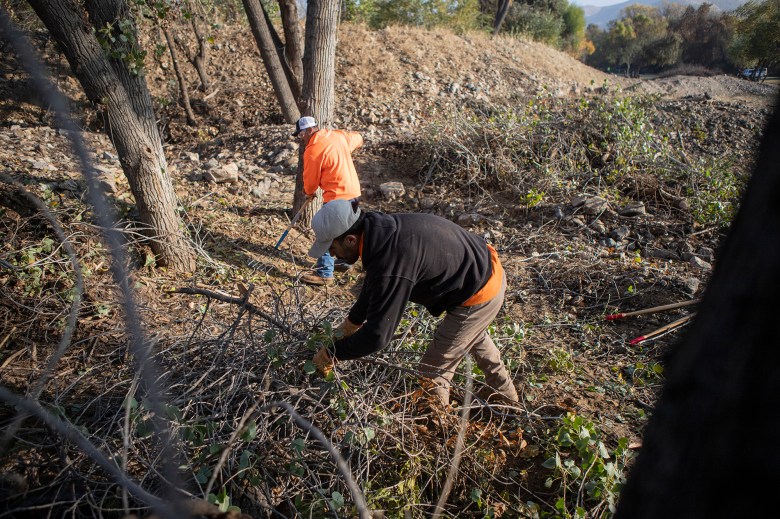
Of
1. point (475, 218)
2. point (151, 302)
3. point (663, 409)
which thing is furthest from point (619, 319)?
point (151, 302)

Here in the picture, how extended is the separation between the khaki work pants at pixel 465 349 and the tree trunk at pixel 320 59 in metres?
3.28

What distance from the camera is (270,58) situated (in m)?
7.46

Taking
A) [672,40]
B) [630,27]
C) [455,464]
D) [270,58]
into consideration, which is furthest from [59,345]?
[630,27]

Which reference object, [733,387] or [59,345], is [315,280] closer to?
[59,345]

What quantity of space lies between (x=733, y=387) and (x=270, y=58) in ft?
27.0

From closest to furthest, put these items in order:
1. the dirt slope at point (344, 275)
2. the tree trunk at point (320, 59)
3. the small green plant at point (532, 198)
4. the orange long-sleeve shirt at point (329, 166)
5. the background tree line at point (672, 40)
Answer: the dirt slope at point (344, 275) < the orange long-sleeve shirt at point (329, 166) < the tree trunk at point (320, 59) < the small green plant at point (532, 198) < the background tree line at point (672, 40)

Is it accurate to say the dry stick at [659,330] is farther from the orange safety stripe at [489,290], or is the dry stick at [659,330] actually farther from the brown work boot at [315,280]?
the brown work boot at [315,280]

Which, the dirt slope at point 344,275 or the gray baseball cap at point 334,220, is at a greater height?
the gray baseball cap at point 334,220

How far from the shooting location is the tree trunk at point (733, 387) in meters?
0.59

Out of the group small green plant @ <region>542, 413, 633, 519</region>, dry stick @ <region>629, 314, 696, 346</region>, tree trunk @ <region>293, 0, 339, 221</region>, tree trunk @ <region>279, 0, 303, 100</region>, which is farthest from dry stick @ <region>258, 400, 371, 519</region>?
tree trunk @ <region>279, 0, 303, 100</region>

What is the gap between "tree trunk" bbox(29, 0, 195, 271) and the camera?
3.16m

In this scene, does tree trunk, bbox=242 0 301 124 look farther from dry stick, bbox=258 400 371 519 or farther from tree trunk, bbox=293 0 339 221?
dry stick, bbox=258 400 371 519

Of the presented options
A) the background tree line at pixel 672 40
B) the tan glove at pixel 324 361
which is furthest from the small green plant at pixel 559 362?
the background tree line at pixel 672 40

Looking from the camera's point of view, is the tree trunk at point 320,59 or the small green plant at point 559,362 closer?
the small green plant at point 559,362
